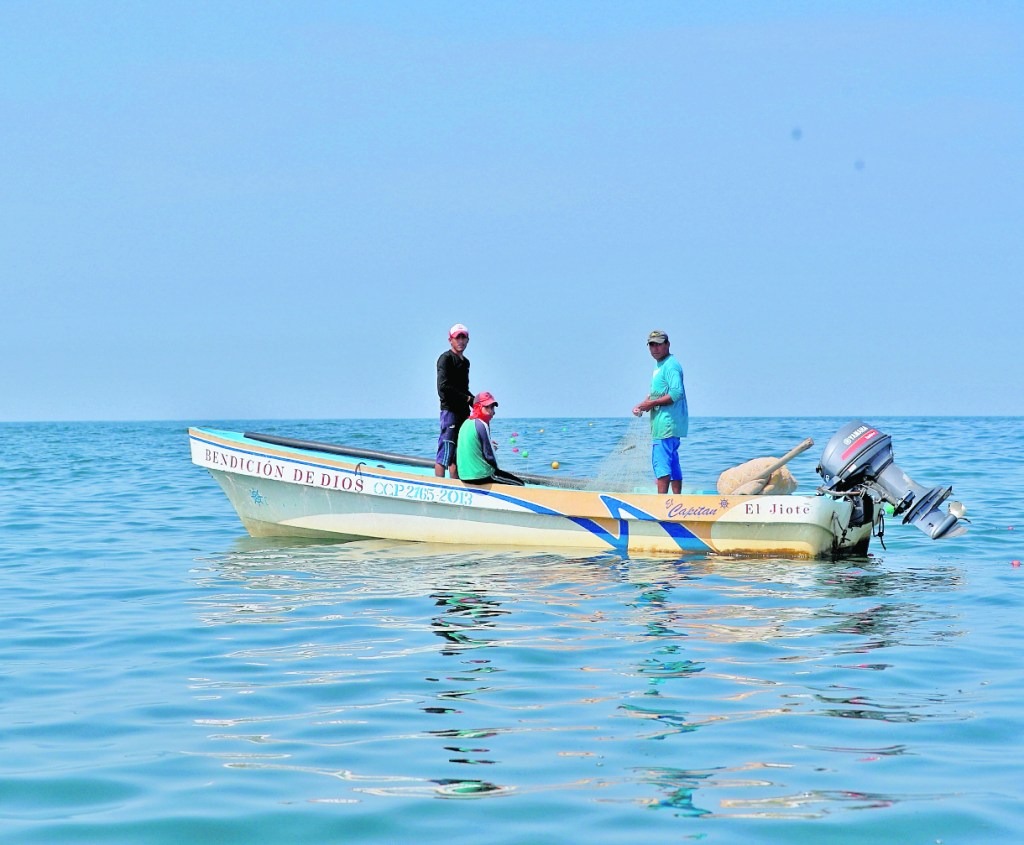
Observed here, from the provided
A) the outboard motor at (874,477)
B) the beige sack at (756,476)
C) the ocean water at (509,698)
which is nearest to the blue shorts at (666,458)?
the beige sack at (756,476)

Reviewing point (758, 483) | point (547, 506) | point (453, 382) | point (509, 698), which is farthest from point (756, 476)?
point (509, 698)

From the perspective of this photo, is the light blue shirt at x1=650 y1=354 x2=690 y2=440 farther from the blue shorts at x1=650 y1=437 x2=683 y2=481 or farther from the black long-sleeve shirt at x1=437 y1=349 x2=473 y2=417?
the black long-sleeve shirt at x1=437 y1=349 x2=473 y2=417

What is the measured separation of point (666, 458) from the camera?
13.3 metres

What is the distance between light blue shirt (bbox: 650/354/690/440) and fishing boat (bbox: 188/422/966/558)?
0.80 meters

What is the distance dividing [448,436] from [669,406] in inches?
99.6

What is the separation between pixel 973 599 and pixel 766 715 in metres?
4.67

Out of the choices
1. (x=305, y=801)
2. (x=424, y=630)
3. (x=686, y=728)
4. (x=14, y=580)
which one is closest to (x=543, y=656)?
(x=424, y=630)

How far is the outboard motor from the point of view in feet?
37.5

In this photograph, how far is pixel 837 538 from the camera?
41.5 feet

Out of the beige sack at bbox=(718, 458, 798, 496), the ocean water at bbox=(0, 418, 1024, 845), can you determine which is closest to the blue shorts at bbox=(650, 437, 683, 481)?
the beige sack at bbox=(718, 458, 798, 496)

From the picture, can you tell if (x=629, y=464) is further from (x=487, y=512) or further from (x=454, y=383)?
(x=454, y=383)

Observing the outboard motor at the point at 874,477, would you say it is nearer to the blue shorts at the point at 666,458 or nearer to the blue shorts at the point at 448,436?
the blue shorts at the point at 666,458

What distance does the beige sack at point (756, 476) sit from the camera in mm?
13266

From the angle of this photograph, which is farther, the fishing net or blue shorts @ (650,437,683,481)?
the fishing net
